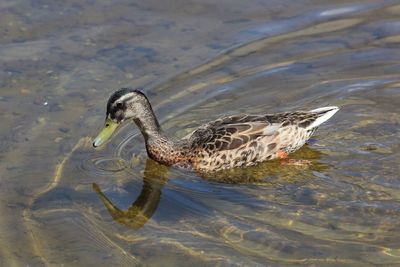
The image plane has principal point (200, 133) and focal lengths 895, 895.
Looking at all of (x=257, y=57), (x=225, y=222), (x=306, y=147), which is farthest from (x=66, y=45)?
(x=225, y=222)

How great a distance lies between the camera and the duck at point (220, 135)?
33.3 feet

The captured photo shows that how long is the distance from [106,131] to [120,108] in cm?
31

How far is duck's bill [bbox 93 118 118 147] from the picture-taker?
10.2 metres

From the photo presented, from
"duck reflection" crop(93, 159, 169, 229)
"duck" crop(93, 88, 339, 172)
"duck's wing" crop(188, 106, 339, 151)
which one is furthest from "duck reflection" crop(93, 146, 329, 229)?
"duck's wing" crop(188, 106, 339, 151)

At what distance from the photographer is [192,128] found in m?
10.9

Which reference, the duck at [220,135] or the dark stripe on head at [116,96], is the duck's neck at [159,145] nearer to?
the duck at [220,135]

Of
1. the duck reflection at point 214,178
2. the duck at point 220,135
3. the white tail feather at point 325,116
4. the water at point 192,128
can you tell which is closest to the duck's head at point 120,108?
the duck at point 220,135

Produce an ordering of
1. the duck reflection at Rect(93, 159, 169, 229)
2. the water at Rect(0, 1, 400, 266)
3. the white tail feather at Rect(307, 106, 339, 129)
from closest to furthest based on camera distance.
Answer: the water at Rect(0, 1, 400, 266), the duck reflection at Rect(93, 159, 169, 229), the white tail feather at Rect(307, 106, 339, 129)

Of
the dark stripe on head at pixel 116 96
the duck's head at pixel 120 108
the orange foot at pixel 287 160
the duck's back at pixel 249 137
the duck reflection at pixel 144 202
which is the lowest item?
the orange foot at pixel 287 160

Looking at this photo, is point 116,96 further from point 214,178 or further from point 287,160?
point 287,160

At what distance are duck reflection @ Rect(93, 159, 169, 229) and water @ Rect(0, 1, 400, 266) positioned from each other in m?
0.02

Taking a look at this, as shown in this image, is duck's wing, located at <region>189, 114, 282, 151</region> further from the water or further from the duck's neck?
the water

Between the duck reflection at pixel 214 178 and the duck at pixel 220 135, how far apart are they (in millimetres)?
105

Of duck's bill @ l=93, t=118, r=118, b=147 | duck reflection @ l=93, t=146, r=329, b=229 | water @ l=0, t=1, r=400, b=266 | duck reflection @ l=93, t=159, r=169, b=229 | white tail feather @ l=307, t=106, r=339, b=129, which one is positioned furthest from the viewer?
white tail feather @ l=307, t=106, r=339, b=129
